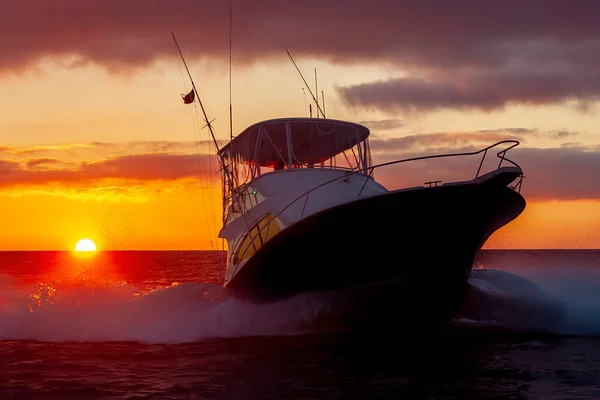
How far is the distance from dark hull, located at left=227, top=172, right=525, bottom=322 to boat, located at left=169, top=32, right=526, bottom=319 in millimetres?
21

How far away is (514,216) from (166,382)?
8.58m

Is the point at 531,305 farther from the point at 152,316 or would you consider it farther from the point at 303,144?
the point at 152,316

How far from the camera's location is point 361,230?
1293cm

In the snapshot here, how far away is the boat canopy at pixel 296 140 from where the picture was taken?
16.3 m

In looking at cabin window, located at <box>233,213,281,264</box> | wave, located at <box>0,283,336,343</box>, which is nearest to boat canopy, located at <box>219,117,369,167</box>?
cabin window, located at <box>233,213,281,264</box>

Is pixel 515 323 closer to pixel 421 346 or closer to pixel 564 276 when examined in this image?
pixel 421 346

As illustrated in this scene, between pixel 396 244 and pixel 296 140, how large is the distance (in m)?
5.04

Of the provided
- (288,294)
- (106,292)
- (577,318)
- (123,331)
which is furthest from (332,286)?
(106,292)

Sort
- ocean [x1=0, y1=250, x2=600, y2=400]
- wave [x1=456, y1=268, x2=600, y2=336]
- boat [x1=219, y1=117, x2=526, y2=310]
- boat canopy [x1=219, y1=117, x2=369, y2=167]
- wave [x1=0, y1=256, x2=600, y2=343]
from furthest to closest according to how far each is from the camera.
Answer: boat canopy [x1=219, y1=117, x2=369, y2=167], wave [x1=456, y1=268, x2=600, y2=336], wave [x1=0, y1=256, x2=600, y2=343], boat [x1=219, y1=117, x2=526, y2=310], ocean [x1=0, y1=250, x2=600, y2=400]

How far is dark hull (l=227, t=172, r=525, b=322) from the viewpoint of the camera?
41.4 feet

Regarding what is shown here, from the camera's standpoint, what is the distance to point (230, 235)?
1836 centimetres

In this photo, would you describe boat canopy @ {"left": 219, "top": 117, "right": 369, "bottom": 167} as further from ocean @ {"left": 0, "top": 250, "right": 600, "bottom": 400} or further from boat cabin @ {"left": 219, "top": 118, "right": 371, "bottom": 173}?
ocean @ {"left": 0, "top": 250, "right": 600, "bottom": 400}

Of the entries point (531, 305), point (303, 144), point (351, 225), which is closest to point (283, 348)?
point (351, 225)

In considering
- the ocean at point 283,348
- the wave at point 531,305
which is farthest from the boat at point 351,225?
the wave at point 531,305
